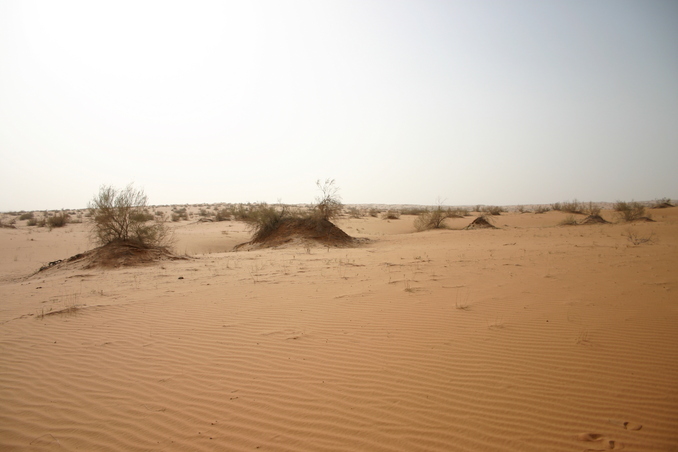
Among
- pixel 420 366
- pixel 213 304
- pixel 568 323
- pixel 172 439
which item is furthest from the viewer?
pixel 213 304

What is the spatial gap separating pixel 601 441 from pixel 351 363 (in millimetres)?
2192

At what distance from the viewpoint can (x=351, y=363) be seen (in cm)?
378

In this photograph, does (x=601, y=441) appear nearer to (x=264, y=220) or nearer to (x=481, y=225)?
(x=264, y=220)

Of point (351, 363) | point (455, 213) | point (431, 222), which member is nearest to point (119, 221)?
point (351, 363)

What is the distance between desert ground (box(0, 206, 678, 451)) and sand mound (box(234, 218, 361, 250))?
7148mm

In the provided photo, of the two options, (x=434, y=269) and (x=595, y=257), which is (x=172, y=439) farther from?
(x=595, y=257)

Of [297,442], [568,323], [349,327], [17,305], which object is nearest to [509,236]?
[568,323]

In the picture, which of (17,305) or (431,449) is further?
(17,305)

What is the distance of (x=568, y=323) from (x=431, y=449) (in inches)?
131

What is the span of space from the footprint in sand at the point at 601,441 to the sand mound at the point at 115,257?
11643 mm

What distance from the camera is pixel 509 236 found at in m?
15.7

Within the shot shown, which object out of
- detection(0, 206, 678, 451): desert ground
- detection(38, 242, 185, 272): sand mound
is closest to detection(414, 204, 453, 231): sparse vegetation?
detection(0, 206, 678, 451): desert ground

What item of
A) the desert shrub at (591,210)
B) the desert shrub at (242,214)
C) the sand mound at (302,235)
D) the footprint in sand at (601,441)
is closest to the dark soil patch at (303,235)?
the sand mound at (302,235)

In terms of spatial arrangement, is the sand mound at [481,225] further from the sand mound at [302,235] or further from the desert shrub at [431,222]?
the sand mound at [302,235]
